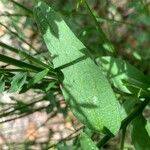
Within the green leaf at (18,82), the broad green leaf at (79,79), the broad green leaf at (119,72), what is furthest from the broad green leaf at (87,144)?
the broad green leaf at (119,72)

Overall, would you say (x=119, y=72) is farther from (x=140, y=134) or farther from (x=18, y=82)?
(x=18, y=82)

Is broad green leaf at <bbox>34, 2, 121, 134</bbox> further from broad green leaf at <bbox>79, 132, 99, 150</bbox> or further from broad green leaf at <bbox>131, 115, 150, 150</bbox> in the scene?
broad green leaf at <bbox>131, 115, 150, 150</bbox>

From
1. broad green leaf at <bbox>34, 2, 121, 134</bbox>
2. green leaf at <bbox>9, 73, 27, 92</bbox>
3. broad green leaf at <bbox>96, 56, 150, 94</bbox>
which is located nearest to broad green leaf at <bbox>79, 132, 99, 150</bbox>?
broad green leaf at <bbox>34, 2, 121, 134</bbox>

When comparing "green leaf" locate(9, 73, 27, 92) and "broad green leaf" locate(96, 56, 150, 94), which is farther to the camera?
"broad green leaf" locate(96, 56, 150, 94)

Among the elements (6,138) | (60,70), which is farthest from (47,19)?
(6,138)

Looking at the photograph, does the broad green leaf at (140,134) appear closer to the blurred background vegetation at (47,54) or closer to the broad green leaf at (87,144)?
the blurred background vegetation at (47,54)
